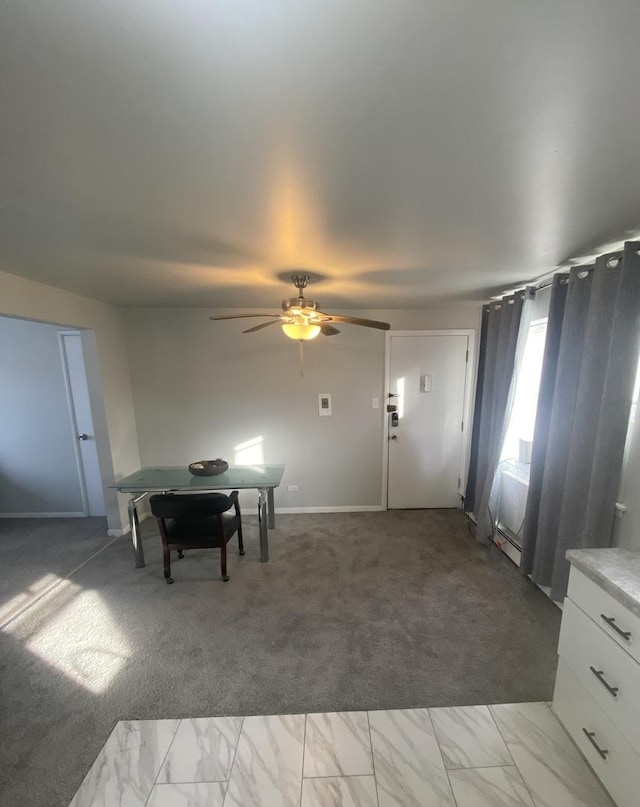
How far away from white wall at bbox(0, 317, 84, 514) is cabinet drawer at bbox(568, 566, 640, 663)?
171 inches

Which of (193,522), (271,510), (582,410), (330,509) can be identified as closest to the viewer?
(582,410)

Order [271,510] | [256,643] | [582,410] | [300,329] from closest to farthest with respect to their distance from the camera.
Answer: [582,410], [256,643], [300,329], [271,510]

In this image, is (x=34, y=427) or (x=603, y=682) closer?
(x=603, y=682)

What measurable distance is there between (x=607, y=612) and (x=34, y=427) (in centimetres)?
475

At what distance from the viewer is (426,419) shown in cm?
344

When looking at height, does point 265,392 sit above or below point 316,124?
below

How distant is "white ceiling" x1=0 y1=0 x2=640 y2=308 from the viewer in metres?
0.55

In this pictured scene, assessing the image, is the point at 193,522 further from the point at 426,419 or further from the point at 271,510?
the point at 426,419

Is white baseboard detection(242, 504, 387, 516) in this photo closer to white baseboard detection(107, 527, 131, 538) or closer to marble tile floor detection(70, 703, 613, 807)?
white baseboard detection(107, 527, 131, 538)

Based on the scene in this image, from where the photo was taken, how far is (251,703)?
1.55m

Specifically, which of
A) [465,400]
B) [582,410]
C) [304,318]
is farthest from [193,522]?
[465,400]

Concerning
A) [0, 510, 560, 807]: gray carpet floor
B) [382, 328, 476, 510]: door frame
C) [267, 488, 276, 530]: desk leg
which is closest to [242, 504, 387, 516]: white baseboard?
[382, 328, 476, 510]: door frame

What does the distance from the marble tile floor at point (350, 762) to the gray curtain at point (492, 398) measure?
1.51 metres

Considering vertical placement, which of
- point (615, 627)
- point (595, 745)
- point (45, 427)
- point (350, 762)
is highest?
point (45, 427)
